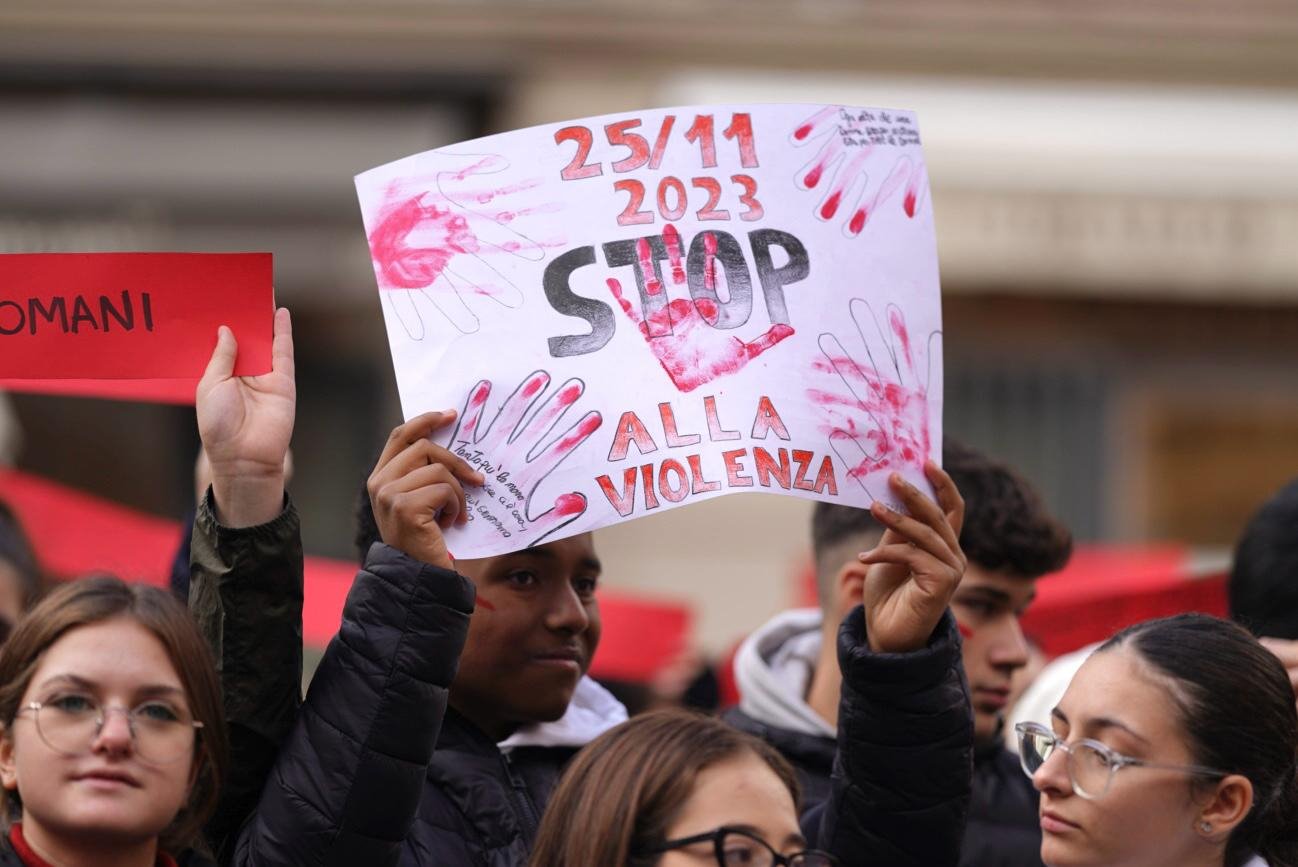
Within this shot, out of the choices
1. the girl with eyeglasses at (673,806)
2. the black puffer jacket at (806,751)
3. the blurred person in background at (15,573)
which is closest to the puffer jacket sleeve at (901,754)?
the girl with eyeglasses at (673,806)

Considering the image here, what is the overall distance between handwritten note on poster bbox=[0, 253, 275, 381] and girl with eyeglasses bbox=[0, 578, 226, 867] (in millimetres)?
321

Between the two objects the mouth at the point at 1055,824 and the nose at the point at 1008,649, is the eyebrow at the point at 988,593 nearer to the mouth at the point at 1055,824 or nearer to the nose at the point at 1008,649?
the nose at the point at 1008,649

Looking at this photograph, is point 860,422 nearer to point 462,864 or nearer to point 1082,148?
point 462,864

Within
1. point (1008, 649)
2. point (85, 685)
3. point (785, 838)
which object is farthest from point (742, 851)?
point (1008, 649)

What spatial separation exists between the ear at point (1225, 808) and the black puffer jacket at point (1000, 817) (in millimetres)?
782

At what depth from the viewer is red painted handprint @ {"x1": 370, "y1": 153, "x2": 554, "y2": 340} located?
2.64 m

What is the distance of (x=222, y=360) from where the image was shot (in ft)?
8.64

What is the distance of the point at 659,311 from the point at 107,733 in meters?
0.86

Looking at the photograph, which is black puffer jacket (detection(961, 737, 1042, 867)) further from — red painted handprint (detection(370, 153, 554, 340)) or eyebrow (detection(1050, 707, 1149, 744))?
red painted handprint (detection(370, 153, 554, 340))

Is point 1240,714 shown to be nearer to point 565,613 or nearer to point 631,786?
point 631,786

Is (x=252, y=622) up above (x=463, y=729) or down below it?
above

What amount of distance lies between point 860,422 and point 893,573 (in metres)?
0.22

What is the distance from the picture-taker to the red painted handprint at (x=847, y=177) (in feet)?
9.02

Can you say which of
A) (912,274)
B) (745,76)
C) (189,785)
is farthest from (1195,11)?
(189,785)
